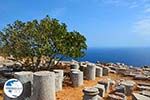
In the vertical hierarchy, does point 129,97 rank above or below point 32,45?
below

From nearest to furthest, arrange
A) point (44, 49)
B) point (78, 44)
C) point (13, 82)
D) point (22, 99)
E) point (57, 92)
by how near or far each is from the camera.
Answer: point (13, 82)
point (22, 99)
point (57, 92)
point (44, 49)
point (78, 44)

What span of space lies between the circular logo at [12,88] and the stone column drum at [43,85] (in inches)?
50.4

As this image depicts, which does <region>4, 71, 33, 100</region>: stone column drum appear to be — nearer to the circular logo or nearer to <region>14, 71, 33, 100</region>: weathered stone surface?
<region>14, 71, 33, 100</region>: weathered stone surface

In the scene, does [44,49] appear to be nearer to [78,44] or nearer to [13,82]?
[78,44]

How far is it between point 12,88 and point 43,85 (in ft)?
5.33

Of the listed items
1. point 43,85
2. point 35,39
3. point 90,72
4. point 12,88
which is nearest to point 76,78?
point 90,72

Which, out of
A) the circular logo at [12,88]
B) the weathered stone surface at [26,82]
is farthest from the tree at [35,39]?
the circular logo at [12,88]

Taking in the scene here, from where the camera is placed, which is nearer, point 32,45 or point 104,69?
point 32,45

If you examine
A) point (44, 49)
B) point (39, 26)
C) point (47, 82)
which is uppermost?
point (39, 26)

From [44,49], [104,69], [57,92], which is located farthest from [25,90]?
[104,69]

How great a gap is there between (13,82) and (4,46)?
6.74 metres

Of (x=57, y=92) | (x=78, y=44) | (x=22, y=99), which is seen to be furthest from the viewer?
(x=78, y=44)

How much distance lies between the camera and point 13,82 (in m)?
9.16

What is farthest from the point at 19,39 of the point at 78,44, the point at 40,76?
the point at 40,76
